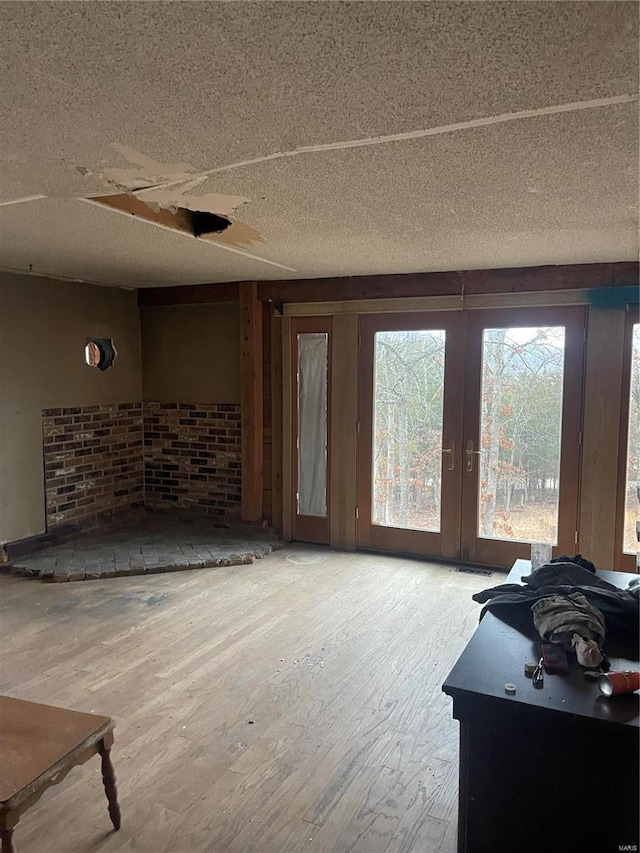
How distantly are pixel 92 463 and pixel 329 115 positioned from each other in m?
4.65

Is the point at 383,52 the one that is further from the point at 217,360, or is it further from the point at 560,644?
the point at 217,360

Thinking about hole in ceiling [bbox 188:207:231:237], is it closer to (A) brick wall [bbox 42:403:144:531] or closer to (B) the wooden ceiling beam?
(B) the wooden ceiling beam

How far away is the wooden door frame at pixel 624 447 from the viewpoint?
4219mm

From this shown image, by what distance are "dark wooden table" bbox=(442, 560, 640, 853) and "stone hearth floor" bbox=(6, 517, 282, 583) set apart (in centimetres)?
345

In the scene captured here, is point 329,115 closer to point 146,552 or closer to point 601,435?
point 601,435

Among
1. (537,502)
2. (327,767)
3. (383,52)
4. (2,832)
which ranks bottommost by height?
(327,767)

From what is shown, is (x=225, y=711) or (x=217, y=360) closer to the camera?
(x=225, y=711)

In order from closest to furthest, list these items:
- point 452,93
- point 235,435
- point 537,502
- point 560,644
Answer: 1. point 452,93
2. point 560,644
3. point 537,502
4. point 235,435

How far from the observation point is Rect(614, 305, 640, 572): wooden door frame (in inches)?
166

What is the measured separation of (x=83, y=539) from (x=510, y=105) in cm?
505

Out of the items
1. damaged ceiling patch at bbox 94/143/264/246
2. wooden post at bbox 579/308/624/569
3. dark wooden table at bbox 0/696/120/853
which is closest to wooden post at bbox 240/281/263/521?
damaged ceiling patch at bbox 94/143/264/246

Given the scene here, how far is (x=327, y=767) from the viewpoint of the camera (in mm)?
2414

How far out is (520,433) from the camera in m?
4.62

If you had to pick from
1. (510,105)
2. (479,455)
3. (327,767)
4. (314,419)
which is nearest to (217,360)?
(314,419)
